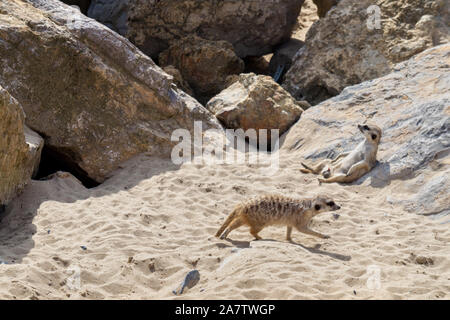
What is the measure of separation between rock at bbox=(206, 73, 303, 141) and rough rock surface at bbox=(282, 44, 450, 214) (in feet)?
0.77

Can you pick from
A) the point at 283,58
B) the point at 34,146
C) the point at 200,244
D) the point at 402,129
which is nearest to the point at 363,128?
the point at 402,129

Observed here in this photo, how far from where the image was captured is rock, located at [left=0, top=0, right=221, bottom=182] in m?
7.81

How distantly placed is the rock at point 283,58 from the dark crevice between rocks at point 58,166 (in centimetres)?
526

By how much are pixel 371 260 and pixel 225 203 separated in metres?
2.08

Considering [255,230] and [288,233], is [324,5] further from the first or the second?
[255,230]

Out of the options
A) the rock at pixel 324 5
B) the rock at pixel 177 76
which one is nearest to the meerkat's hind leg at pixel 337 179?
the rock at pixel 177 76

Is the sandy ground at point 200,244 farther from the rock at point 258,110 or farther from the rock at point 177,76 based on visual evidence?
the rock at point 177,76

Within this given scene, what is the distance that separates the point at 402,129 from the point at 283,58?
4700 millimetres

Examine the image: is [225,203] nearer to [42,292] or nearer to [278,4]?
[42,292]

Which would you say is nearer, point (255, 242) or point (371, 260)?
point (371, 260)

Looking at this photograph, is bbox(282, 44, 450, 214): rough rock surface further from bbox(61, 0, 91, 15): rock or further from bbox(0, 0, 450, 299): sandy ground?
bbox(61, 0, 91, 15): rock

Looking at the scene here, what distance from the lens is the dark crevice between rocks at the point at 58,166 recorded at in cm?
794

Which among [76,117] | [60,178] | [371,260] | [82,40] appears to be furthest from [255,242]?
[82,40]

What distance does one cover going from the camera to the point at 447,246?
18.2 feet
